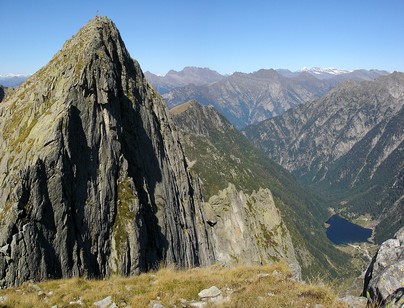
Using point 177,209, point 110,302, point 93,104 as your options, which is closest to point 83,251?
point 110,302

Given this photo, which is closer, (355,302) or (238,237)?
(355,302)

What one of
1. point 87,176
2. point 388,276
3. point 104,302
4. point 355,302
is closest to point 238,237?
point 87,176

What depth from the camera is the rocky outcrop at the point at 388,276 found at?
16.3 meters

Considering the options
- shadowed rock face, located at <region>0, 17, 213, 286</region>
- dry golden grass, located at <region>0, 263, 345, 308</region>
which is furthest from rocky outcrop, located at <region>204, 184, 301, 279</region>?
dry golden grass, located at <region>0, 263, 345, 308</region>

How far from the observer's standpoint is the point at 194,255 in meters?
57.8

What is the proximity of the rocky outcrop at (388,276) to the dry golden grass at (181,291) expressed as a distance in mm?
1936

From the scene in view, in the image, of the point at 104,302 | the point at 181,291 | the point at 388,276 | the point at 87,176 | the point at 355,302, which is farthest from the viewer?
the point at 87,176

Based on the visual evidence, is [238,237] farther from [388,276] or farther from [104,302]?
[388,276]

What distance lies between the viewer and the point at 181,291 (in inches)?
816

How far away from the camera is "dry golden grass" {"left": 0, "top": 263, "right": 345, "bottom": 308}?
18125 mm

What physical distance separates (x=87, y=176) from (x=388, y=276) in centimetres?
2784

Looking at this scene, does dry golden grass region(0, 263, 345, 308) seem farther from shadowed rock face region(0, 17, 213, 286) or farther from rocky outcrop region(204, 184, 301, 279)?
rocky outcrop region(204, 184, 301, 279)

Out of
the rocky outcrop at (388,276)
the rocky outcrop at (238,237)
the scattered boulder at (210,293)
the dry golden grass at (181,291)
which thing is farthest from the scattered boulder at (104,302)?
the rocky outcrop at (238,237)

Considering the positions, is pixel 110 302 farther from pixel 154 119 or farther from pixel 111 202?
pixel 154 119
